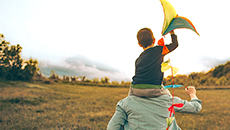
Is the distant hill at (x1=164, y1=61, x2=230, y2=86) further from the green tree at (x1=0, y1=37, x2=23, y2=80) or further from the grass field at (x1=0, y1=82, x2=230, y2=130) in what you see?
the green tree at (x1=0, y1=37, x2=23, y2=80)

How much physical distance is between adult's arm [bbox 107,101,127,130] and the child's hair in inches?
40.0

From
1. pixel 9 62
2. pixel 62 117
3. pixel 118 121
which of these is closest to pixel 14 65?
pixel 9 62

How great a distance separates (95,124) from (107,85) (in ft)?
30.8

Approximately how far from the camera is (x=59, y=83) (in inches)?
525

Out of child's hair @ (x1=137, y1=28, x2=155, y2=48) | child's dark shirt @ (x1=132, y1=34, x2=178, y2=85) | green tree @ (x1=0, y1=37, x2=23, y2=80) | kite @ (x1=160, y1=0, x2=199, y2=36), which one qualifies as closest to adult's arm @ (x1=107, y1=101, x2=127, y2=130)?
child's dark shirt @ (x1=132, y1=34, x2=178, y2=85)

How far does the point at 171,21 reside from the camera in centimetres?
176

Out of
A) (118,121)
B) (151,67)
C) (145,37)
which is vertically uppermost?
(145,37)

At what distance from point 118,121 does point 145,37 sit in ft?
4.08

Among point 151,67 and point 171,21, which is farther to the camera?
point 151,67

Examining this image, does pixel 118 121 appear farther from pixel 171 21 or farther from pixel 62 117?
pixel 62 117

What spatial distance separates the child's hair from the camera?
6.68 feet

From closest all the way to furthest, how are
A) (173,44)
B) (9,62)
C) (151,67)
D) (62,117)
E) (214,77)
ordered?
(173,44)
(151,67)
(62,117)
(9,62)
(214,77)

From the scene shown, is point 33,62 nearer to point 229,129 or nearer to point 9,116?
point 9,116

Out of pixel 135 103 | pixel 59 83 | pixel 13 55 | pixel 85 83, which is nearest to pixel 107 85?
pixel 85 83
